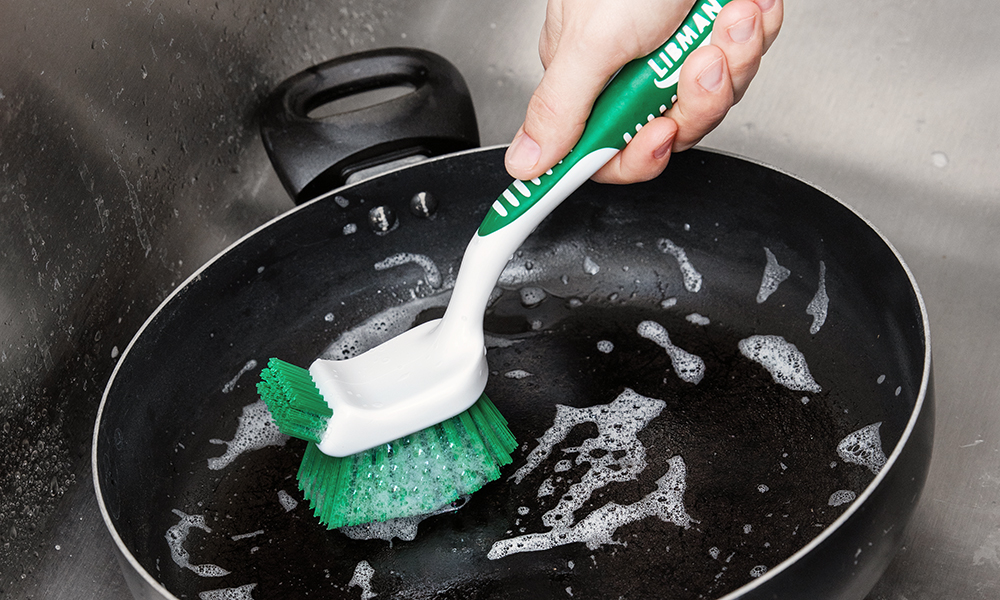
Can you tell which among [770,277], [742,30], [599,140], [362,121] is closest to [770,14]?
[742,30]

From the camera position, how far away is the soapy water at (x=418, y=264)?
84 cm

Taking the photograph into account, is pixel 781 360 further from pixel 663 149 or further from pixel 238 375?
pixel 238 375

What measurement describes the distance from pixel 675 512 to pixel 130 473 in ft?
1.25

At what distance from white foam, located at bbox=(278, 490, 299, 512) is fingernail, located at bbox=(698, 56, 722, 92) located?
1.34 ft

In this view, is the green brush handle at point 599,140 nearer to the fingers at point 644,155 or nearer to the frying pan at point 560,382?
the fingers at point 644,155

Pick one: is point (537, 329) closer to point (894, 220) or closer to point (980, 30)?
point (894, 220)

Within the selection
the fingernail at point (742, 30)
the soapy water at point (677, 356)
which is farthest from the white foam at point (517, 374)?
the fingernail at point (742, 30)

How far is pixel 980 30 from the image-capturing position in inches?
37.3

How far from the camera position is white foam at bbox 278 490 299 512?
2.21 feet

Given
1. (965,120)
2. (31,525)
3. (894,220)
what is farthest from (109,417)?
(965,120)

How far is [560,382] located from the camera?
0.75 meters

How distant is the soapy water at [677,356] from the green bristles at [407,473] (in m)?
0.16

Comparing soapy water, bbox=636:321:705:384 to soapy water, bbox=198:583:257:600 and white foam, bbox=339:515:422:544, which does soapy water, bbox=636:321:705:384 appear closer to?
white foam, bbox=339:515:422:544

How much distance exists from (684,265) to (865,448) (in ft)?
0.77
